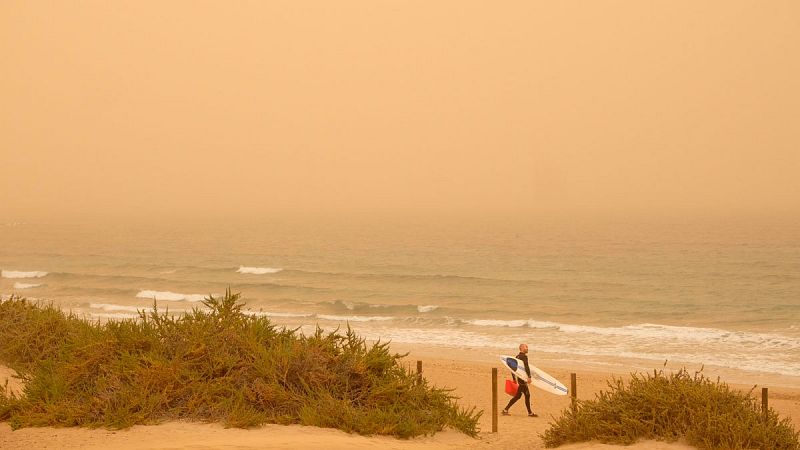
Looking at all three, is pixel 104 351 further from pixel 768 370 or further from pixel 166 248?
pixel 166 248

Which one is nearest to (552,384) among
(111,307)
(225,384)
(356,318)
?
(225,384)

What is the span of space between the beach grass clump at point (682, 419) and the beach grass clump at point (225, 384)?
2.19 metres

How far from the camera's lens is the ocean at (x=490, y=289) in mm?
30375

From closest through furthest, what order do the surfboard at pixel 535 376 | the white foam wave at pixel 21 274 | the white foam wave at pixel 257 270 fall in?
the surfboard at pixel 535 376 < the white foam wave at pixel 21 274 < the white foam wave at pixel 257 270

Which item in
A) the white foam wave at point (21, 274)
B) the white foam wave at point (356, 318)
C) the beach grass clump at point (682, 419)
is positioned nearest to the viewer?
the beach grass clump at point (682, 419)

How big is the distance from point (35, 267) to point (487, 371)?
51.1 meters

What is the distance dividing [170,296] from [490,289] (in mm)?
19715

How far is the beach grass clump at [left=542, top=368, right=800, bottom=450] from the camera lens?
834cm

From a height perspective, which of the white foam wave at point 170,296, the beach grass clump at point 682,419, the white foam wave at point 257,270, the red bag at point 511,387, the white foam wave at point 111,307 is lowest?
the white foam wave at point 111,307

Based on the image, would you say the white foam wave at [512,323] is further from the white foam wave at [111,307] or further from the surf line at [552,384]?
the surf line at [552,384]

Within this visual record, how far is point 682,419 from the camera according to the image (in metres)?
8.68

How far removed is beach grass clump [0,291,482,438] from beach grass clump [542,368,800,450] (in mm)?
2190

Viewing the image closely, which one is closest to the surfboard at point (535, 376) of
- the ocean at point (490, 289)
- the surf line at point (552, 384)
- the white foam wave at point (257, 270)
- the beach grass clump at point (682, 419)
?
the surf line at point (552, 384)

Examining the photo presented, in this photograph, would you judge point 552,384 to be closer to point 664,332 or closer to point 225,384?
point 225,384
